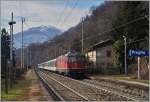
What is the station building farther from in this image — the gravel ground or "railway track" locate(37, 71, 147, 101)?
"railway track" locate(37, 71, 147, 101)

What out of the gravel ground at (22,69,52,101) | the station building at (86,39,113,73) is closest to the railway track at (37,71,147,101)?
the gravel ground at (22,69,52,101)

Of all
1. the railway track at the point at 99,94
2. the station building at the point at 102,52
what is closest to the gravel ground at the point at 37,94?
the railway track at the point at 99,94

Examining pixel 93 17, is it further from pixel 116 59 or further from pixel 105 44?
pixel 116 59

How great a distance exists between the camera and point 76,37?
11125 centimetres

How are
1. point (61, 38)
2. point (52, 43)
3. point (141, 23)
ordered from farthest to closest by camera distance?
point (52, 43) < point (61, 38) < point (141, 23)

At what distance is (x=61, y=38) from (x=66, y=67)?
76542 mm

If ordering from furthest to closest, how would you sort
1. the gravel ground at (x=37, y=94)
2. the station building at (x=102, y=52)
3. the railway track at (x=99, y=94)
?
the station building at (x=102, y=52), the gravel ground at (x=37, y=94), the railway track at (x=99, y=94)

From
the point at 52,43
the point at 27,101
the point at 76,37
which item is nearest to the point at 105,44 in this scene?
the point at 76,37

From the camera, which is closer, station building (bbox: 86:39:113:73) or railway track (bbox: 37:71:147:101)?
railway track (bbox: 37:71:147:101)

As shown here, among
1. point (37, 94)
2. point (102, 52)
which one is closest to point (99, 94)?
point (37, 94)

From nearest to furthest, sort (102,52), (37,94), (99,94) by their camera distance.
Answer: (99,94), (37,94), (102,52)

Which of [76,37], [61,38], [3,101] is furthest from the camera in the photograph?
[61,38]

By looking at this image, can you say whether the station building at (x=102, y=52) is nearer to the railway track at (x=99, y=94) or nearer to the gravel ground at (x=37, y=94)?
the gravel ground at (x=37, y=94)

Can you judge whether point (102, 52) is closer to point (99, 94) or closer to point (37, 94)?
point (37, 94)
